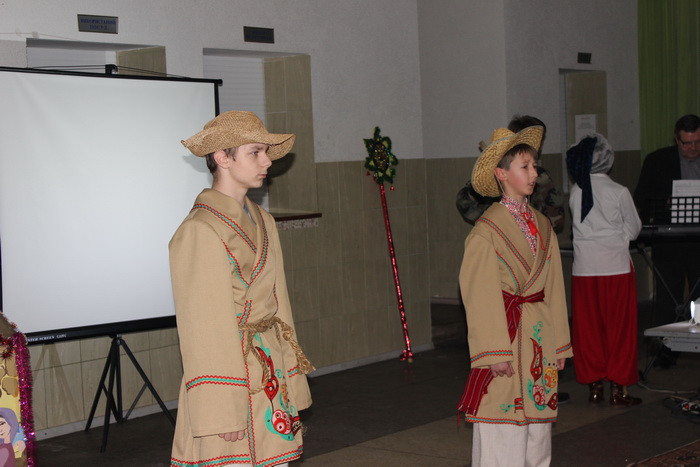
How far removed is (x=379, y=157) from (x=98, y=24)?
8.03 feet

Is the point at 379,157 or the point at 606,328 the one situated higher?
the point at 379,157

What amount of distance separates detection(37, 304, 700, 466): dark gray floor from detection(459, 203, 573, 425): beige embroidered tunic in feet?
3.29

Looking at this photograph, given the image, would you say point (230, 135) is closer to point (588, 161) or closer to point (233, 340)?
point (233, 340)

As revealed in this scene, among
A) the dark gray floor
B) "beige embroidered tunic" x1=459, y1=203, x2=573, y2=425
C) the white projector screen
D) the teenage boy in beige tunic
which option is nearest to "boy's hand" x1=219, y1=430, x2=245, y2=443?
the teenage boy in beige tunic

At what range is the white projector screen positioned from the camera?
15.7 feet

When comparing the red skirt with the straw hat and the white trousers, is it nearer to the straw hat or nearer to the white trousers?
the white trousers

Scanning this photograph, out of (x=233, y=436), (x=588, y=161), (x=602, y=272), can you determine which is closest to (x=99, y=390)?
(x=233, y=436)

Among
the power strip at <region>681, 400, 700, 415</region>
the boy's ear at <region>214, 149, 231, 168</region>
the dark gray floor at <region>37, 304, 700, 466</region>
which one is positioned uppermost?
the boy's ear at <region>214, 149, 231, 168</region>

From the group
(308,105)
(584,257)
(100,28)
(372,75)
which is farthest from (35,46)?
(584,257)

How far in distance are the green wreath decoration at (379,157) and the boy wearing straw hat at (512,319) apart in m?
3.32

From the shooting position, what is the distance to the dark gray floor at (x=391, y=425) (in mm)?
4777

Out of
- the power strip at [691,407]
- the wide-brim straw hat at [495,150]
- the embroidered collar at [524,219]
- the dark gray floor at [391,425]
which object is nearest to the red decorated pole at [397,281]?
the dark gray floor at [391,425]

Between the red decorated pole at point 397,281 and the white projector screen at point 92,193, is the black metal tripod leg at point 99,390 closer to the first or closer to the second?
the white projector screen at point 92,193

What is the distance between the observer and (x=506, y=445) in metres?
3.62
